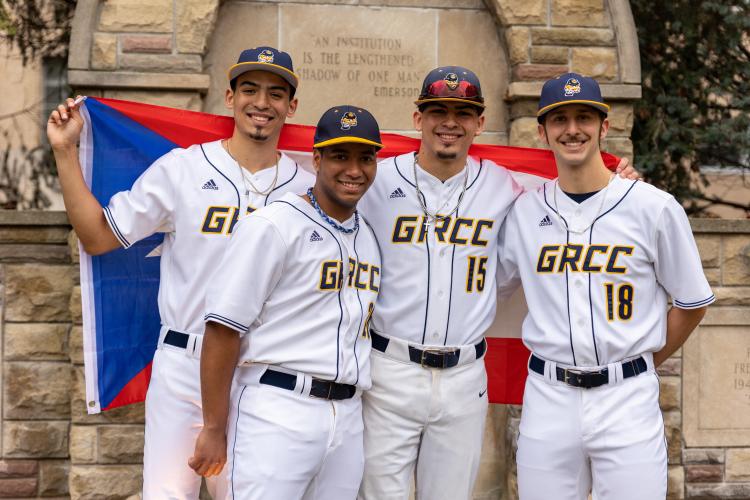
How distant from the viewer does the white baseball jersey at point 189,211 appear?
136 inches

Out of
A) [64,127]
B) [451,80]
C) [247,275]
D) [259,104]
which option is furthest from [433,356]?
[64,127]

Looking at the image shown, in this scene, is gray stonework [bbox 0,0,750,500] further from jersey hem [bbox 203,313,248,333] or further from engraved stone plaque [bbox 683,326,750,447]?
jersey hem [bbox 203,313,248,333]

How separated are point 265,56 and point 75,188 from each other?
0.99 meters

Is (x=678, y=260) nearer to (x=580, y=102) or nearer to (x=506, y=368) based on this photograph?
(x=580, y=102)

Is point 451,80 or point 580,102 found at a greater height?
point 451,80

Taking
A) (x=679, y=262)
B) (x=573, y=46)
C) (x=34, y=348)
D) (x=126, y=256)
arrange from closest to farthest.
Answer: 1. (x=679, y=262)
2. (x=126, y=256)
3. (x=34, y=348)
4. (x=573, y=46)

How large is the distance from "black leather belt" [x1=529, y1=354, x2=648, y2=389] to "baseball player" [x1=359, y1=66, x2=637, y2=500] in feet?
1.27

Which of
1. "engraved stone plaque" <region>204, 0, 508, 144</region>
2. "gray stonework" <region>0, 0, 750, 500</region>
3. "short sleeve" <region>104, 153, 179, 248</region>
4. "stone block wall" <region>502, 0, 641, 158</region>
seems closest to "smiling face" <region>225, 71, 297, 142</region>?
"short sleeve" <region>104, 153, 179, 248</region>

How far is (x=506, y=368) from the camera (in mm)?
4316

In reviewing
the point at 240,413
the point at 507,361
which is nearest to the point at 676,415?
the point at 507,361

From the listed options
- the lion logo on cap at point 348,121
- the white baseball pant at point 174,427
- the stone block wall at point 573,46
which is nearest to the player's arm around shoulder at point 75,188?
the white baseball pant at point 174,427

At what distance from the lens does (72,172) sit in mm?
3598

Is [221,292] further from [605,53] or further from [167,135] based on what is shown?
[605,53]

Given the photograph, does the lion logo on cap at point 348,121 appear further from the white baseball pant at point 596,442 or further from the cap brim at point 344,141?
the white baseball pant at point 596,442
